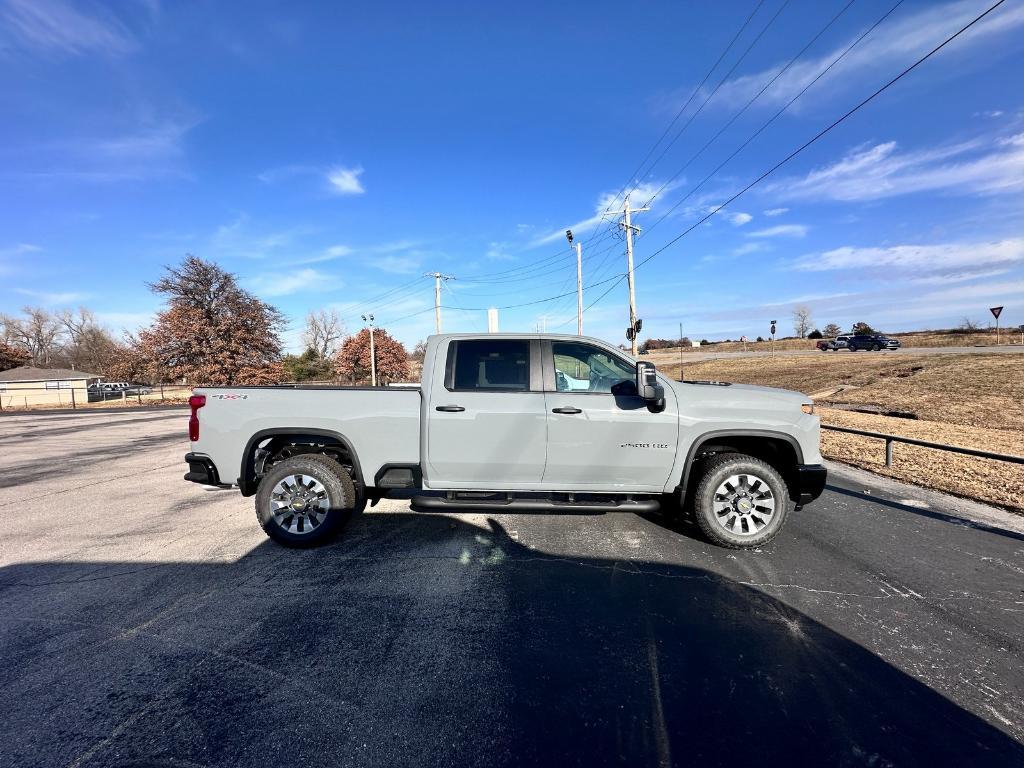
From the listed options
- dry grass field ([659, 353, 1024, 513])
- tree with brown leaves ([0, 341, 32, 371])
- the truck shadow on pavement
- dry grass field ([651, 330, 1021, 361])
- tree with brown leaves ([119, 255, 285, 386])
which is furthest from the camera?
tree with brown leaves ([0, 341, 32, 371])

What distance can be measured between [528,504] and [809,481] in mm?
2639

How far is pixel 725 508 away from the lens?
4.20 metres

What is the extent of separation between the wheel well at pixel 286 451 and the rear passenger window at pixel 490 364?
4.16ft

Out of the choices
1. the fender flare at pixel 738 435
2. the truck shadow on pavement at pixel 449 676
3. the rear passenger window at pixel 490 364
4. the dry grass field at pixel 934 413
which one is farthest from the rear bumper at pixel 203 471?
the dry grass field at pixel 934 413

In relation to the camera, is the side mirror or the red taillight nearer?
the side mirror

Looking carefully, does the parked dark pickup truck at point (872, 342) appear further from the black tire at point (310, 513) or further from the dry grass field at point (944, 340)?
the black tire at point (310, 513)

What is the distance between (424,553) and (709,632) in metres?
2.45

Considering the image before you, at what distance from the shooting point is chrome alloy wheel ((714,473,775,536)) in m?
4.18

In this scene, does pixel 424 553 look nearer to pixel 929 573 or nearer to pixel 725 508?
pixel 725 508

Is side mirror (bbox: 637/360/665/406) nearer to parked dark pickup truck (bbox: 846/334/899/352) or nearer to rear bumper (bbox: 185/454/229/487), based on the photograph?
rear bumper (bbox: 185/454/229/487)

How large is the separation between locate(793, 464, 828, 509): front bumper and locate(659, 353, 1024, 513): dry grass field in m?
3.17

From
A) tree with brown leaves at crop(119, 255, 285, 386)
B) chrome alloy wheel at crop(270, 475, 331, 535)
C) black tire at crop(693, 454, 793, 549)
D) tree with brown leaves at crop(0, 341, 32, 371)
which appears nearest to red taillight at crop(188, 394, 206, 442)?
chrome alloy wheel at crop(270, 475, 331, 535)

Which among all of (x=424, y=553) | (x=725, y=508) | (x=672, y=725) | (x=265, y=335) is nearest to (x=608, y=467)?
(x=725, y=508)

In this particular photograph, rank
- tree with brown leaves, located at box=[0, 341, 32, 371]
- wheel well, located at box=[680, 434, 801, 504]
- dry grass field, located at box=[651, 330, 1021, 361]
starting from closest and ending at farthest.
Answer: wheel well, located at box=[680, 434, 801, 504], dry grass field, located at box=[651, 330, 1021, 361], tree with brown leaves, located at box=[0, 341, 32, 371]
